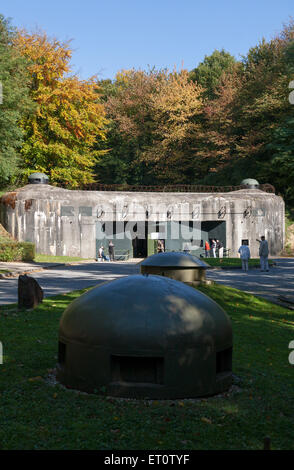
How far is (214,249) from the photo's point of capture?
1506 inches

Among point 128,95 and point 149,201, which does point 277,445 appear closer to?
point 149,201

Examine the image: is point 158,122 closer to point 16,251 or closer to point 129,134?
point 129,134

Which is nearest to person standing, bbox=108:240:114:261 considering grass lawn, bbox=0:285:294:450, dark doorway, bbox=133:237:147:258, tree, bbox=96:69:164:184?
dark doorway, bbox=133:237:147:258

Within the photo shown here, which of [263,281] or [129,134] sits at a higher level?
[129,134]

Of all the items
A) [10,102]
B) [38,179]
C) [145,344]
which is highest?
[10,102]

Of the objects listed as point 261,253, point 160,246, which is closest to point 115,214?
point 160,246

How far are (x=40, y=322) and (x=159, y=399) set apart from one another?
5777 millimetres

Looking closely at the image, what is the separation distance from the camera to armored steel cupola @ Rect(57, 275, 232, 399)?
6.15 meters

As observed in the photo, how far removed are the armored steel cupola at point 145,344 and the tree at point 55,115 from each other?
3809cm

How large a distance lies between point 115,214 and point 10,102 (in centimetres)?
1157

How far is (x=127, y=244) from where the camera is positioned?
40.6m

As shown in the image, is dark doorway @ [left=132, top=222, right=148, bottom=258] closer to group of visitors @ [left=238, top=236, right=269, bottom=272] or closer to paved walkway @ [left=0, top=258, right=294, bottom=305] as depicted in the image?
paved walkway @ [left=0, top=258, right=294, bottom=305]

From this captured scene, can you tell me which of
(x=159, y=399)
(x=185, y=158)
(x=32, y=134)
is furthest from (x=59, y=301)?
(x=185, y=158)

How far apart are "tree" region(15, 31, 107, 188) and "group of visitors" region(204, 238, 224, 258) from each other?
14.5m
